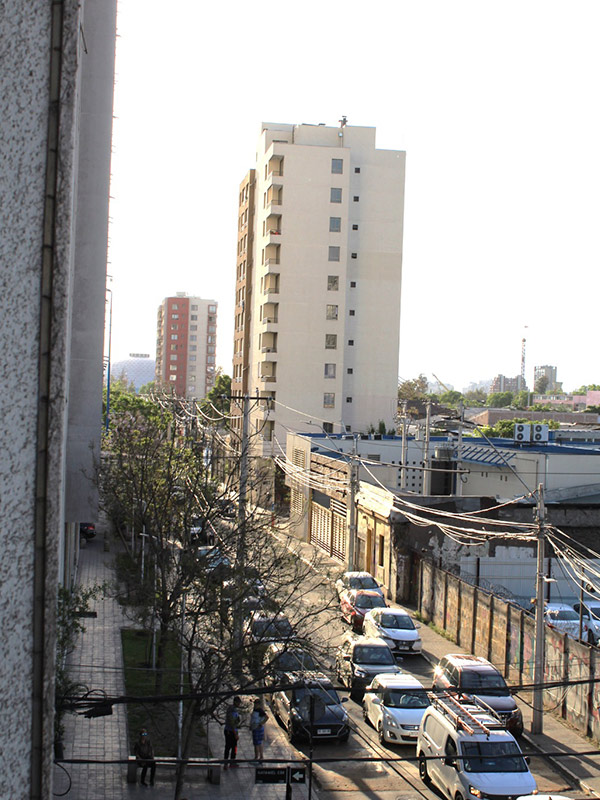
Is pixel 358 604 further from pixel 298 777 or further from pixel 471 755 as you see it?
pixel 471 755

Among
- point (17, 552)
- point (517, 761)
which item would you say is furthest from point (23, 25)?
point (517, 761)

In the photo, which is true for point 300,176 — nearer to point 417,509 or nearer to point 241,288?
point 241,288

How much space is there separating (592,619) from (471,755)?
44.8ft

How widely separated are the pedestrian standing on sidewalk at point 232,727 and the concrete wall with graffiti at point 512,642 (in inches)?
223

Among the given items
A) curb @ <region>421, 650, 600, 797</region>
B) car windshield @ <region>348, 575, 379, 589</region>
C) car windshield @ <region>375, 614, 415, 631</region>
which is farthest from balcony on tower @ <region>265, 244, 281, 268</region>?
curb @ <region>421, 650, 600, 797</region>

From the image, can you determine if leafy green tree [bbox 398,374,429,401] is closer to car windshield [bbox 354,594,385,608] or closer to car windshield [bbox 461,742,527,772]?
car windshield [bbox 354,594,385,608]

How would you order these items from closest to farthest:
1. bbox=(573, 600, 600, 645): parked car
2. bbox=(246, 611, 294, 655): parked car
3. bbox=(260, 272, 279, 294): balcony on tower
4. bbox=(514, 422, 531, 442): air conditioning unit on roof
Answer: bbox=(246, 611, 294, 655): parked car < bbox=(573, 600, 600, 645): parked car < bbox=(514, 422, 531, 442): air conditioning unit on roof < bbox=(260, 272, 279, 294): balcony on tower

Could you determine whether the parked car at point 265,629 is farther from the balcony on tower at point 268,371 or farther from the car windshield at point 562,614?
the balcony on tower at point 268,371

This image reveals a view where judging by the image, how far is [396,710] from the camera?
56.2 ft

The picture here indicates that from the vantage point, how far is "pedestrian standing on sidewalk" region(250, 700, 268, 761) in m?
15.1

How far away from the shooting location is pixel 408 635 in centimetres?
2317

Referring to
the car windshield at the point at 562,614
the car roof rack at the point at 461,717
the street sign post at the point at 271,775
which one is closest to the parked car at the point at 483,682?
the car roof rack at the point at 461,717

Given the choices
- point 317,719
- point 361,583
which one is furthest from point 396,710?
point 361,583

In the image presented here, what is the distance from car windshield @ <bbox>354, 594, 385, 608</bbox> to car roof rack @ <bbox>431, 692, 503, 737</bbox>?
1061 cm
